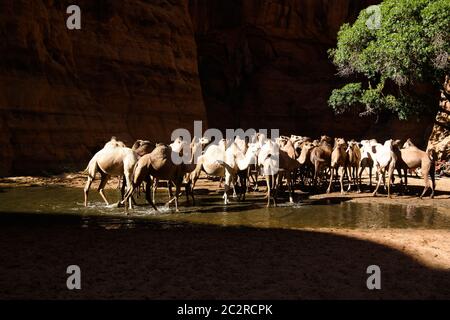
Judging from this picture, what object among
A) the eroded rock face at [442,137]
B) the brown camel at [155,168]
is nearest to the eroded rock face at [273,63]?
the eroded rock face at [442,137]

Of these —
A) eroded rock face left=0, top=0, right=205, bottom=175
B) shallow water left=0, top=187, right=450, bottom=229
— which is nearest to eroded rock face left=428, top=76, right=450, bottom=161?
shallow water left=0, top=187, right=450, bottom=229

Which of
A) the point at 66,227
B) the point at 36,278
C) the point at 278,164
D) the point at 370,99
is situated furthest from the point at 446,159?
the point at 36,278

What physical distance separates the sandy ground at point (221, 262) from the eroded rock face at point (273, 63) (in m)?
33.2

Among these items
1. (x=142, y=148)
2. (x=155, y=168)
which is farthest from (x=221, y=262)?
(x=142, y=148)

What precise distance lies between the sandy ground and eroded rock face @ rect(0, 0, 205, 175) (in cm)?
1591

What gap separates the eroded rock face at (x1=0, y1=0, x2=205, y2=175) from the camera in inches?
930

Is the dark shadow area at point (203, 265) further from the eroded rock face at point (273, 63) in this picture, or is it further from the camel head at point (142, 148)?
the eroded rock face at point (273, 63)

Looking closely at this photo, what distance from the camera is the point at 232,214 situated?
456 inches

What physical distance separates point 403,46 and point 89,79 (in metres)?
19.7

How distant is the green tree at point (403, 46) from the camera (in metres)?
16.0

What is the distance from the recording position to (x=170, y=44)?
3334cm
